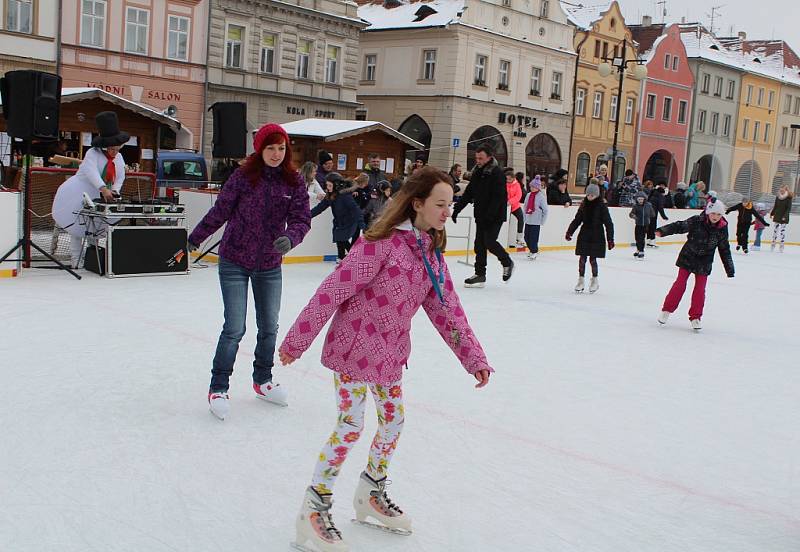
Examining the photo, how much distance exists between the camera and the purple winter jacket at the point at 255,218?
15.4 feet

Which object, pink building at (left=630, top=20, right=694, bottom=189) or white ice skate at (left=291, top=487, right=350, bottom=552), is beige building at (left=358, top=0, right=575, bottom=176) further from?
white ice skate at (left=291, top=487, right=350, bottom=552)

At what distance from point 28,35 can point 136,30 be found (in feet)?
10.9

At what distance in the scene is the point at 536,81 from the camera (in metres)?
38.7

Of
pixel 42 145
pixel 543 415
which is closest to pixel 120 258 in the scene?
pixel 543 415

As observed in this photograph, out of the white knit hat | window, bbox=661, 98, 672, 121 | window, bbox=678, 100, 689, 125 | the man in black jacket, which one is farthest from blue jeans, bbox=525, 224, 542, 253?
window, bbox=678, 100, 689, 125

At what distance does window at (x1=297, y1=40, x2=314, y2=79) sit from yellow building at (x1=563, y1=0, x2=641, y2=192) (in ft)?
46.9

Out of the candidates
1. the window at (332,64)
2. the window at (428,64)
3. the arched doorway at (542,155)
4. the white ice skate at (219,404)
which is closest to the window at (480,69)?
the window at (428,64)

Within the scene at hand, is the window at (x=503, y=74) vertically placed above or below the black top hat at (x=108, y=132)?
above

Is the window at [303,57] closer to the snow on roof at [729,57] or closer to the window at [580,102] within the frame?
the window at [580,102]

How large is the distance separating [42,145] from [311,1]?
51.0 ft

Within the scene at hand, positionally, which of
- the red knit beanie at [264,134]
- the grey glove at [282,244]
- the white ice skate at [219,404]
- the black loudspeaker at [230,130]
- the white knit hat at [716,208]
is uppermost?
the black loudspeaker at [230,130]

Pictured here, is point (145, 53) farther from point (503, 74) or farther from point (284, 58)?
point (503, 74)

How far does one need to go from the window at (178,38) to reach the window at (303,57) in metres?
4.55

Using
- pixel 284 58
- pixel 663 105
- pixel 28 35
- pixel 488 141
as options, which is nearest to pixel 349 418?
pixel 28 35
